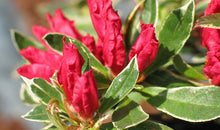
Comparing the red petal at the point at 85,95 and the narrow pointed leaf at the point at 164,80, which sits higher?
the red petal at the point at 85,95

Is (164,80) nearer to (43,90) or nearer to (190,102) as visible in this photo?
(190,102)

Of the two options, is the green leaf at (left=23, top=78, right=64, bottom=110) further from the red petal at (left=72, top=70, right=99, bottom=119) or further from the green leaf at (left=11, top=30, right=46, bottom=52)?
the green leaf at (left=11, top=30, right=46, bottom=52)

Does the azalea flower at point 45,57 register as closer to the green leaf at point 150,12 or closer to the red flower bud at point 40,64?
the red flower bud at point 40,64

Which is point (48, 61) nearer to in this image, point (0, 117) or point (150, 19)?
point (150, 19)

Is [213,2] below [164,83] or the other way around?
the other way around

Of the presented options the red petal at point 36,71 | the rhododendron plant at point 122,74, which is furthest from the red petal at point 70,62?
the red petal at point 36,71

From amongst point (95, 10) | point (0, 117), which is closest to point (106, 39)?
point (95, 10)

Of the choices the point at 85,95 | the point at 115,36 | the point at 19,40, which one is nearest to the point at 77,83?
the point at 85,95
